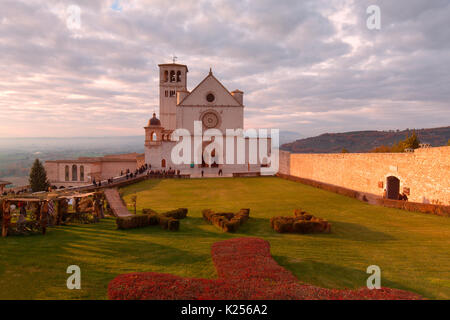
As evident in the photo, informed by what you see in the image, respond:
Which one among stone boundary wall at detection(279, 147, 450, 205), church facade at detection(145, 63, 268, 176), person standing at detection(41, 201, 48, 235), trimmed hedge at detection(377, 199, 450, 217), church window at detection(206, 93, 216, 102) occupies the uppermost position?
church window at detection(206, 93, 216, 102)

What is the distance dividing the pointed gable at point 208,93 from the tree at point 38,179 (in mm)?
24283

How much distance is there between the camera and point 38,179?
147 feet

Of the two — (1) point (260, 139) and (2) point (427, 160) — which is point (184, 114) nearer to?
(1) point (260, 139)

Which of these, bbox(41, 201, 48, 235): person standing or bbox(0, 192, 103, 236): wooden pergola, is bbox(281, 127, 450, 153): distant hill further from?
bbox(41, 201, 48, 235): person standing

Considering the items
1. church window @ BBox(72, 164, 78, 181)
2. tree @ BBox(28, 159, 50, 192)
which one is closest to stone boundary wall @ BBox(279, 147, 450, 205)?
church window @ BBox(72, 164, 78, 181)

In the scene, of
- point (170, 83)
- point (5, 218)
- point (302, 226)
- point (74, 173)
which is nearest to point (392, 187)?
point (302, 226)

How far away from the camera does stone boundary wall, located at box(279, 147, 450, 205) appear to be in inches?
699

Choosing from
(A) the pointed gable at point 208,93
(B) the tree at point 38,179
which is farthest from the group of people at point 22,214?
(A) the pointed gable at point 208,93

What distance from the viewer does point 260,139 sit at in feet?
155

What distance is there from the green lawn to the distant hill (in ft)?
430

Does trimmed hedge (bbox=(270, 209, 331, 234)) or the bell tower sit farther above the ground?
the bell tower

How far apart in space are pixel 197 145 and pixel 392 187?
30.2 meters
